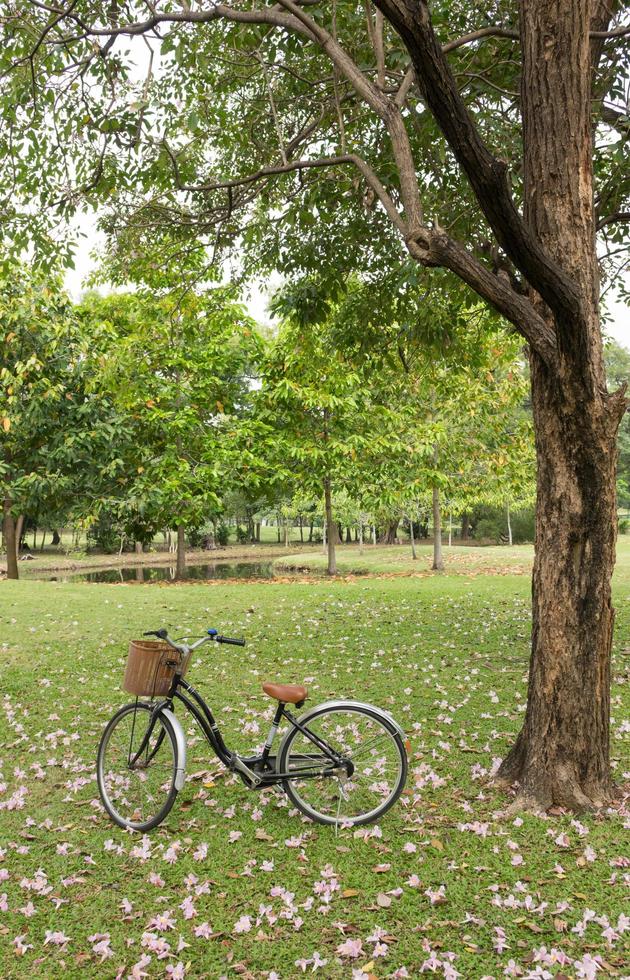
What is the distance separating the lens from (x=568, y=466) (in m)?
4.60

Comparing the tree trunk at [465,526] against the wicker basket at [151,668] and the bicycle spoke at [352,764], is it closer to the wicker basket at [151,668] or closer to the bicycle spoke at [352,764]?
the bicycle spoke at [352,764]

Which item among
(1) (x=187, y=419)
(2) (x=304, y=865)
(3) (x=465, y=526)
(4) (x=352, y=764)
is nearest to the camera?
(2) (x=304, y=865)

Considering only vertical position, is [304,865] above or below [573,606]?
below

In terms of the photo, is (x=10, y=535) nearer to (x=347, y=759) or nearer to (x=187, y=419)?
(x=187, y=419)

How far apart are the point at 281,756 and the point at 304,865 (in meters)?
0.65

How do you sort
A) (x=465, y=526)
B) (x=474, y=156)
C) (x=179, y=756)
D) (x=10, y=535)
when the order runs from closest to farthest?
(x=474, y=156)
(x=179, y=756)
(x=10, y=535)
(x=465, y=526)

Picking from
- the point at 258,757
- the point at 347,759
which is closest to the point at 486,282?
the point at 347,759

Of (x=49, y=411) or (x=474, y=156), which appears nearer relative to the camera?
(x=474, y=156)

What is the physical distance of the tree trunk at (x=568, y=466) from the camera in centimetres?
451

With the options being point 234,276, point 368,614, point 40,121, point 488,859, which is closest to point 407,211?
point 488,859

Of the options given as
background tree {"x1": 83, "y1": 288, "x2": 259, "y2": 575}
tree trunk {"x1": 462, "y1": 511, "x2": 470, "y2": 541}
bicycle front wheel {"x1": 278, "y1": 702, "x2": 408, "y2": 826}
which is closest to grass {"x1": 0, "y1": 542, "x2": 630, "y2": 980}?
bicycle front wheel {"x1": 278, "y1": 702, "x2": 408, "y2": 826}

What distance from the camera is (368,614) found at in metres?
12.1

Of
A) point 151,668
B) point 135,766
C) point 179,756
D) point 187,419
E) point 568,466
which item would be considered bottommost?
point 135,766

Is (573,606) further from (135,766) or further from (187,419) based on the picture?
(187,419)
